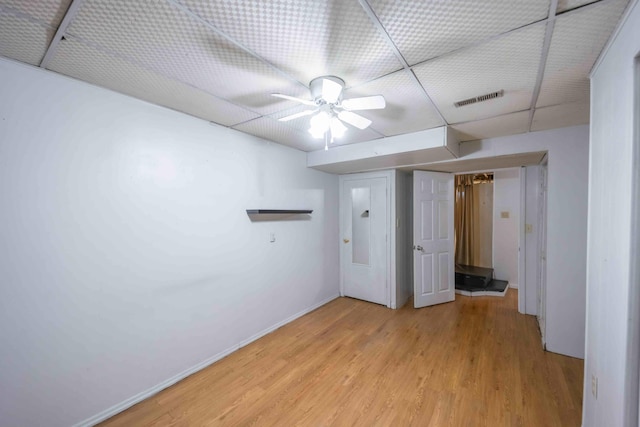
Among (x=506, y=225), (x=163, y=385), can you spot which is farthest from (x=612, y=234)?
(x=506, y=225)

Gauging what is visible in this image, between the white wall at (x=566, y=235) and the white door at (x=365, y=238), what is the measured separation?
181cm

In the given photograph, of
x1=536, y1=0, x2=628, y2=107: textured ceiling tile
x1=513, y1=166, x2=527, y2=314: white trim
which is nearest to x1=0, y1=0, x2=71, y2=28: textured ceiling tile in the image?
x1=536, y1=0, x2=628, y2=107: textured ceiling tile

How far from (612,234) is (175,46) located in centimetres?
238

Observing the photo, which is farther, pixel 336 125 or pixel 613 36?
pixel 336 125

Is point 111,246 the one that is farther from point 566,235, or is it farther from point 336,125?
point 566,235

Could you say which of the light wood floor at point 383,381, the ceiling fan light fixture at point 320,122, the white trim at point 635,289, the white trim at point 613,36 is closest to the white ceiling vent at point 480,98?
the white trim at point 613,36

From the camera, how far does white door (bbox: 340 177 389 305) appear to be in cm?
371

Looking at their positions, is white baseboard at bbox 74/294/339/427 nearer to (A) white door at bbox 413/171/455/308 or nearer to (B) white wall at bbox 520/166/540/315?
(A) white door at bbox 413/171/455/308

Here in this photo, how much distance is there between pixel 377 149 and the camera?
113 inches

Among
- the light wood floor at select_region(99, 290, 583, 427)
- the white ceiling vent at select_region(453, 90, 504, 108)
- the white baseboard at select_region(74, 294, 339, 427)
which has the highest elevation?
the white ceiling vent at select_region(453, 90, 504, 108)

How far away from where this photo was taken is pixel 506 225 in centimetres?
477

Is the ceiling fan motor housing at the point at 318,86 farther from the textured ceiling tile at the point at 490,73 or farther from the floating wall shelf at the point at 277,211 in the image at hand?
the floating wall shelf at the point at 277,211

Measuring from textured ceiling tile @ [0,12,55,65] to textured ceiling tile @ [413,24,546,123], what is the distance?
6.44 feet

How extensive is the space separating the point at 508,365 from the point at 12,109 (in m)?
4.20
